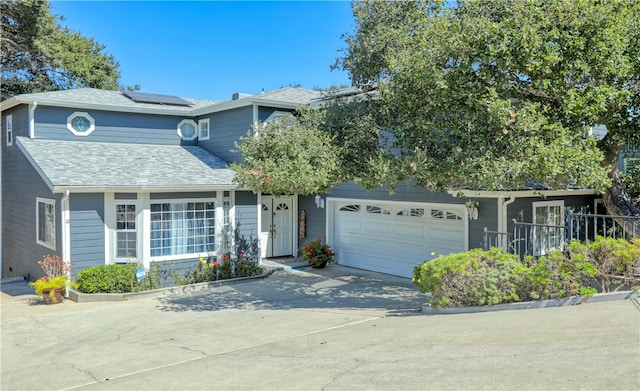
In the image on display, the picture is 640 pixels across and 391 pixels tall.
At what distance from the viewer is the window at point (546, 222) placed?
40.9 feet

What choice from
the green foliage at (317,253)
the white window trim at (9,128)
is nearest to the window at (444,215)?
the green foliage at (317,253)

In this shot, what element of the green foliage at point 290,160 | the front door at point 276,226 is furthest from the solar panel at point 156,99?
the green foliage at point 290,160

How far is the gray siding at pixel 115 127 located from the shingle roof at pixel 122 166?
→ 0.29m

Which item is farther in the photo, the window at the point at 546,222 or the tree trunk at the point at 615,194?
the window at the point at 546,222

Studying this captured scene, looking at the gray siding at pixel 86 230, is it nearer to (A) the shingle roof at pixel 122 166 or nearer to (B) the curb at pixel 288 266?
(A) the shingle roof at pixel 122 166

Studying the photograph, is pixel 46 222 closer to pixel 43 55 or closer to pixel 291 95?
pixel 291 95

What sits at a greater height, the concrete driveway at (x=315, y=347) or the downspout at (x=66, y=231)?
the downspout at (x=66, y=231)

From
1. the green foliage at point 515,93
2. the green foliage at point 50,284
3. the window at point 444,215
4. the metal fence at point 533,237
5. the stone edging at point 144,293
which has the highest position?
the green foliage at point 515,93

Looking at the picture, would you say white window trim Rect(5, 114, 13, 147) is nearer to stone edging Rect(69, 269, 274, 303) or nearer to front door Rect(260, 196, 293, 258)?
stone edging Rect(69, 269, 274, 303)

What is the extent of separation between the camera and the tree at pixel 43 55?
79.9 ft

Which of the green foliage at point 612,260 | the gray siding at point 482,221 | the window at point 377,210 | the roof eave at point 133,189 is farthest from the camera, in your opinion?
the window at point 377,210

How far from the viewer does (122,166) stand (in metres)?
13.9

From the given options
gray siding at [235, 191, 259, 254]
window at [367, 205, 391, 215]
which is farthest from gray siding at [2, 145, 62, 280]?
window at [367, 205, 391, 215]

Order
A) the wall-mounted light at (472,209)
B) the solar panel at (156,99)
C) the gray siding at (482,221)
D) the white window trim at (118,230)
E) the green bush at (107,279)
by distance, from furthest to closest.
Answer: the solar panel at (156,99) → the white window trim at (118,230) → the wall-mounted light at (472,209) → the gray siding at (482,221) → the green bush at (107,279)
